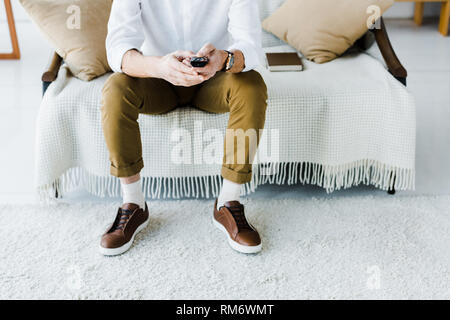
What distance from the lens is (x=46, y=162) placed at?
6.23 feet

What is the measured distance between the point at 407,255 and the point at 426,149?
0.80 meters

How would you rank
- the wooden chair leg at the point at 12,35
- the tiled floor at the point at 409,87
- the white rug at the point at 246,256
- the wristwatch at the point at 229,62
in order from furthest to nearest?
1. the wooden chair leg at the point at 12,35
2. the tiled floor at the point at 409,87
3. the wristwatch at the point at 229,62
4. the white rug at the point at 246,256

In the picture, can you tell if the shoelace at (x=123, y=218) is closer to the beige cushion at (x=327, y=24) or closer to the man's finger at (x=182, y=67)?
the man's finger at (x=182, y=67)

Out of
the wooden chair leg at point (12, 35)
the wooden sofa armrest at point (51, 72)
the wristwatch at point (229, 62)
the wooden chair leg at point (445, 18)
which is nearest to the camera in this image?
Answer: the wristwatch at point (229, 62)

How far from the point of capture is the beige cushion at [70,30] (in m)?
2.05

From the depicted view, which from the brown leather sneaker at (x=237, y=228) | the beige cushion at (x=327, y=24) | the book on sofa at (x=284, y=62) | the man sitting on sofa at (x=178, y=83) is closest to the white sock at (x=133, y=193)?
the man sitting on sofa at (x=178, y=83)

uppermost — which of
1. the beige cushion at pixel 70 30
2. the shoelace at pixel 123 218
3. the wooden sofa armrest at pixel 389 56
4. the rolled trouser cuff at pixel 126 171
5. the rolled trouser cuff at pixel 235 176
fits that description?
the beige cushion at pixel 70 30

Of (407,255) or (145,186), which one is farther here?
(145,186)

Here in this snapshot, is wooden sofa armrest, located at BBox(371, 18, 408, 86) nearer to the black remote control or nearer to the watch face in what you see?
the watch face

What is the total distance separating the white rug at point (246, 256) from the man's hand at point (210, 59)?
54 cm

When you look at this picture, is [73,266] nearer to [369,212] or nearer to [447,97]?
[369,212]

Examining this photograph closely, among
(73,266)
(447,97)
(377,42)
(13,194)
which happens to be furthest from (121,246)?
(447,97)

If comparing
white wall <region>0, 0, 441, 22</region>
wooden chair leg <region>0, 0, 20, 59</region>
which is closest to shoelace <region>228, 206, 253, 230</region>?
wooden chair leg <region>0, 0, 20, 59</region>
